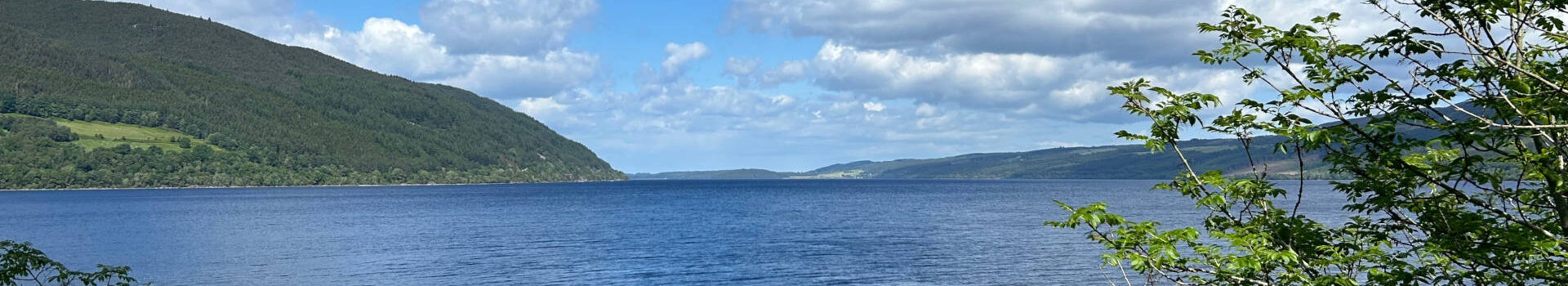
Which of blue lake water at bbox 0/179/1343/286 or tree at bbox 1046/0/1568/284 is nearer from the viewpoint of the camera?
tree at bbox 1046/0/1568/284

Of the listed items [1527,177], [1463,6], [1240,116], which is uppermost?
[1463,6]

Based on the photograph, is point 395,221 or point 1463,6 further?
point 395,221

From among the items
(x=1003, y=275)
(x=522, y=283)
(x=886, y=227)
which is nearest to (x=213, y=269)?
(x=522, y=283)

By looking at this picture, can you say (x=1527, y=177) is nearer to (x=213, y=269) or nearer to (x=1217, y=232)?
(x=1217, y=232)

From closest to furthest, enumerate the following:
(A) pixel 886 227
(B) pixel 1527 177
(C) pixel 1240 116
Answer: (B) pixel 1527 177, (C) pixel 1240 116, (A) pixel 886 227

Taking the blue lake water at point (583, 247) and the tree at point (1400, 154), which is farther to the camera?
the blue lake water at point (583, 247)

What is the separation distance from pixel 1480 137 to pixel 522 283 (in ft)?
204

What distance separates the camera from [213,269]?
258ft

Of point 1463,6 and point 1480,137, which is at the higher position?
point 1463,6

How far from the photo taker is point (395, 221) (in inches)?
5714

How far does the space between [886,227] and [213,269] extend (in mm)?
71629

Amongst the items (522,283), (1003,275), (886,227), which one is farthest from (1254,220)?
(886,227)

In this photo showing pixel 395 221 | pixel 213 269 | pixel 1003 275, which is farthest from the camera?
pixel 395 221

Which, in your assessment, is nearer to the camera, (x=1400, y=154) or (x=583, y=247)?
(x=1400, y=154)
